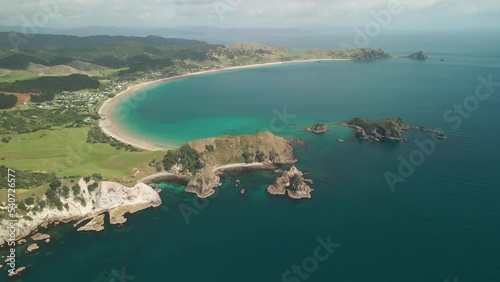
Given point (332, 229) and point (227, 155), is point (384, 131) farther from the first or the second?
point (332, 229)

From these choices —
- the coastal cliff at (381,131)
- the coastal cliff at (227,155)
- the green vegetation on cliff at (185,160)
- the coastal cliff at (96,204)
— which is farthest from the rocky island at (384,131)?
the coastal cliff at (96,204)

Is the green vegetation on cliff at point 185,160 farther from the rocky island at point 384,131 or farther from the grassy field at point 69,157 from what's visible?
the rocky island at point 384,131

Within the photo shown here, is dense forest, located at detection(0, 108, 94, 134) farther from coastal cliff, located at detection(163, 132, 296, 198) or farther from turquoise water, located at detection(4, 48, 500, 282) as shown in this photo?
turquoise water, located at detection(4, 48, 500, 282)

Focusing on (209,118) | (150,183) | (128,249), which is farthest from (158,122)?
(128,249)

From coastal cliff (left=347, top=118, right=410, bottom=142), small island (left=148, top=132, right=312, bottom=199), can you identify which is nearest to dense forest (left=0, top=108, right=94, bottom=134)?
small island (left=148, top=132, right=312, bottom=199)

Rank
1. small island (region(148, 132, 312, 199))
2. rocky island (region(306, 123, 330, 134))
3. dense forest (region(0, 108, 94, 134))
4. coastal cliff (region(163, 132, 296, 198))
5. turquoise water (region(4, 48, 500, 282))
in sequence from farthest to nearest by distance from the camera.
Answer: rocky island (region(306, 123, 330, 134)) → dense forest (region(0, 108, 94, 134)) → coastal cliff (region(163, 132, 296, 198)) → small island (region(148, 132, 312, 199)) → turquoise water (region(4, 48, 500, 282))

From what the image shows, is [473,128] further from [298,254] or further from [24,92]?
[24,92]

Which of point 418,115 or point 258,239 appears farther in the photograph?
point 418,115
